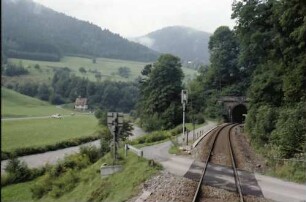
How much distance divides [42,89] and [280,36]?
4540 inches

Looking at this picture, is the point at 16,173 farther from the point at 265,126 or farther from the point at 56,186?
the point at 265,126

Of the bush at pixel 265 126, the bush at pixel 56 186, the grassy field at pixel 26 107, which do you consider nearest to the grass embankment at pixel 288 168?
the bush at pixel 265 126

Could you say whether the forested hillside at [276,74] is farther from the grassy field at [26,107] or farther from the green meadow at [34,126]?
the grassy field at [26,107]

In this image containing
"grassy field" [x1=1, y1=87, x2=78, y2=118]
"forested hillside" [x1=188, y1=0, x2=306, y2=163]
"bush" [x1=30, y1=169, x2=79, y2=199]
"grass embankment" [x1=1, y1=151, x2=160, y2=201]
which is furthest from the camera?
"grassy field" [x1=1, y1=87, x2=78, y2=118]

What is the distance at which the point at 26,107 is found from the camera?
119062mm

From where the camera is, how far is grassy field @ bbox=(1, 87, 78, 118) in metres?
108

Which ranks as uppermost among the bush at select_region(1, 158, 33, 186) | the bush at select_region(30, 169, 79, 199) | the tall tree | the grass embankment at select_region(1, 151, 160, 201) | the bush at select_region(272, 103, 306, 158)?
the tall tree

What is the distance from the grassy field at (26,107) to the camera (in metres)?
108

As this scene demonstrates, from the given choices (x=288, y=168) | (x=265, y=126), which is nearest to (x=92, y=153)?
(x=265, y=126)

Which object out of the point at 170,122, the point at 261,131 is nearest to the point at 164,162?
the point at 261,131

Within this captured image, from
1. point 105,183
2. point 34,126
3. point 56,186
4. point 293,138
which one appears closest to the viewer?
point 105,183

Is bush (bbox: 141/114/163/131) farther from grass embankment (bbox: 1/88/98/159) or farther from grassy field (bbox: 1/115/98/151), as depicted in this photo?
grassy field (bbox: 1/115/98/151)

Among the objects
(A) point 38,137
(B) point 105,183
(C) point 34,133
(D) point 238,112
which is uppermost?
(D) point 238,112

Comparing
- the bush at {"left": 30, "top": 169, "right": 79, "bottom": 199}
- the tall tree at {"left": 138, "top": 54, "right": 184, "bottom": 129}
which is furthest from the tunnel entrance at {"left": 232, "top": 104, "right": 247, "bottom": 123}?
the bush at {"left": 30, "top": 169, "right": 79, "bottom": 199}
